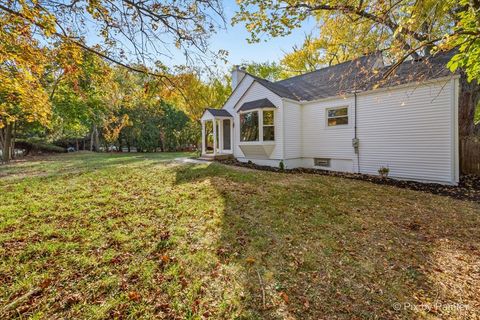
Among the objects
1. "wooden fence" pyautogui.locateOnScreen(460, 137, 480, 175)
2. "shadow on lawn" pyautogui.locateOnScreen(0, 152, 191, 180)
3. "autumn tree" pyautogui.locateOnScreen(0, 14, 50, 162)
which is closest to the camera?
"autumn tree" pyautogui.locateOnScreen(0, 14, 50, 162)

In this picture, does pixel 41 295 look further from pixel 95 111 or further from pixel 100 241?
pixel 95 111

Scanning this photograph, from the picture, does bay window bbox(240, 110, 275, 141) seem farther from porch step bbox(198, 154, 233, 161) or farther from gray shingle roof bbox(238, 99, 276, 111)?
porch step bbox(198, 154, 233, 161)

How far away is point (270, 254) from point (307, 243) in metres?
0.76

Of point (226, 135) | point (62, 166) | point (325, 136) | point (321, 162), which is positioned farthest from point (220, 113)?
point (62, 166)

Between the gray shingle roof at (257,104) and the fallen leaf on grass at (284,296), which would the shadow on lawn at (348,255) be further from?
the gray shingle roof at (257,104)

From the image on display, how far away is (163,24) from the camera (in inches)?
166

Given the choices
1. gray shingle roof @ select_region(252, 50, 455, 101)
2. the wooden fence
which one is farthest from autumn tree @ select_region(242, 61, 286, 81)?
the wooden fence

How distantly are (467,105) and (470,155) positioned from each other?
7.06 ft

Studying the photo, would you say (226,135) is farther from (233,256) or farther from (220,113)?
(233,256)

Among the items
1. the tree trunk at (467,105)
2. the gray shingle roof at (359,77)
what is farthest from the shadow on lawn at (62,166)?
the tree trunk at (467,105)

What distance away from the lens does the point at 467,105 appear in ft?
28.8

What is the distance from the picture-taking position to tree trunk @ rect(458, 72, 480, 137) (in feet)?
28.3

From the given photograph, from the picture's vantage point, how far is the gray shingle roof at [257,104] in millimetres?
10891

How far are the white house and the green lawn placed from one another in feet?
10.2
